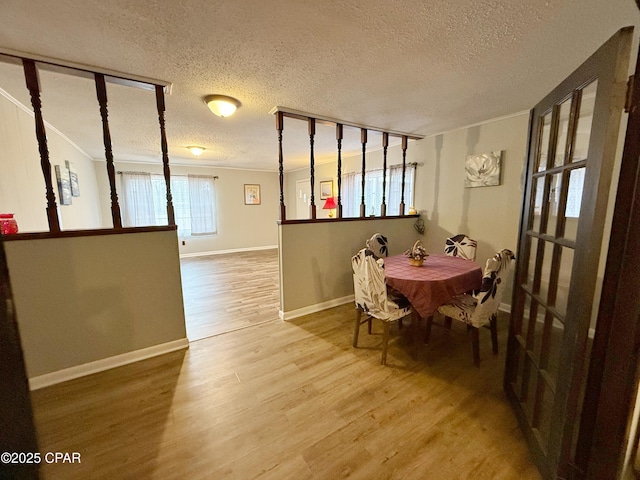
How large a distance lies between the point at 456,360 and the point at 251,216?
6.22 metres

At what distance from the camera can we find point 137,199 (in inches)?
228

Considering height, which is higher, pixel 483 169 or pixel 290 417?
pixel 483 169

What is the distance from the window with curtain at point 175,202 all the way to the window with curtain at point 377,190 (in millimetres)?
3578

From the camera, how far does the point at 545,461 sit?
1.21 metres

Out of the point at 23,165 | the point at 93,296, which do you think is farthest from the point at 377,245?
the point at 23,165

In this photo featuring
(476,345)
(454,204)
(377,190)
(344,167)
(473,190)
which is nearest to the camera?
(476,345)

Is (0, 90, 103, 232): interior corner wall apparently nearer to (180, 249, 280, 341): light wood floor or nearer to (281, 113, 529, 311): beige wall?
(180, 249, 280, 341): light wood floor

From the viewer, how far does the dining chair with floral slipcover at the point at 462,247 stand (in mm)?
2941

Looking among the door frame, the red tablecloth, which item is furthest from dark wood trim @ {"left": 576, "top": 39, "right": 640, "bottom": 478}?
the red tablecloth

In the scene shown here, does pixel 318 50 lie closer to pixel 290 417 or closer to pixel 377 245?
pixel 377 245

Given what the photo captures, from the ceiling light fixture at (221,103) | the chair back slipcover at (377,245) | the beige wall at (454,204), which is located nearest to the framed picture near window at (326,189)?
the beige wall at (454,204)

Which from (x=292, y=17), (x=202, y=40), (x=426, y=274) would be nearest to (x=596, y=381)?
(x=426, y=274)

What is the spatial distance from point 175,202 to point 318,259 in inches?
188

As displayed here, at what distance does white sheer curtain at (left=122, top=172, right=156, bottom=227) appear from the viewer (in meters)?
5.67
